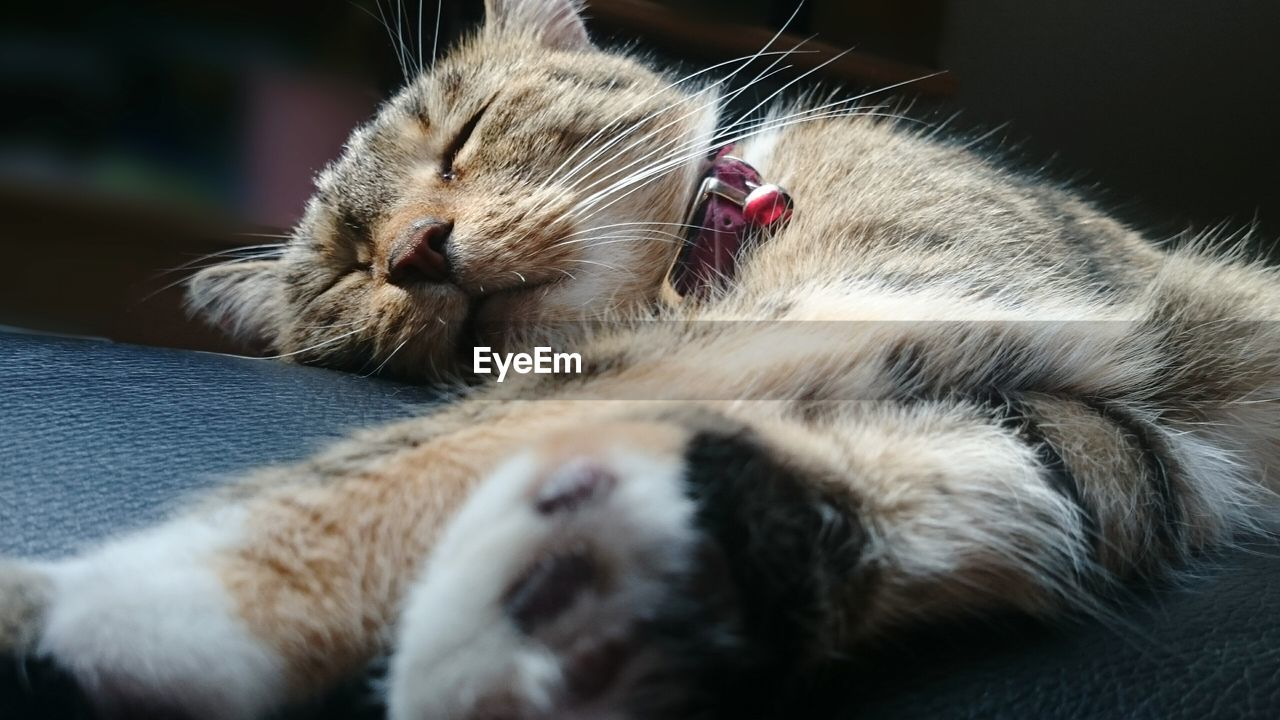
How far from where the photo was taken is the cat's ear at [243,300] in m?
0.93

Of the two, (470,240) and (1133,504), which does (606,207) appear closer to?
(470,240)

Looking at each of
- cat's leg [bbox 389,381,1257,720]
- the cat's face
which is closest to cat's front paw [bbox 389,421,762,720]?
cat's leg [bbox 389,381,1257,720]

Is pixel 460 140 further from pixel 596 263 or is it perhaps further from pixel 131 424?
pixel 131 424

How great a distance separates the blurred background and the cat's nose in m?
0.17

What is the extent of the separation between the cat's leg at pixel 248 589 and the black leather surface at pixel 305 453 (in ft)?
0.07

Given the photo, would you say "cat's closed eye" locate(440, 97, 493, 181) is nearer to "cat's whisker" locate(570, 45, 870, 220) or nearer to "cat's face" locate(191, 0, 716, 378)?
"cat's face" locate(191, 0, 716, 378)

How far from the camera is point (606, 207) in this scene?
671mm

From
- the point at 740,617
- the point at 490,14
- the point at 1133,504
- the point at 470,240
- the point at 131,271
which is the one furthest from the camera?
the point at 490,14

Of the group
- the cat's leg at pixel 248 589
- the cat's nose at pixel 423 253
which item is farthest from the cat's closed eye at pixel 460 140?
the cat's leg at pixel 248 589

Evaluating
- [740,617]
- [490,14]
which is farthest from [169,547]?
[490,14]

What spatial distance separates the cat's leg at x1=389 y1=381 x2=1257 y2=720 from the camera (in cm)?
27

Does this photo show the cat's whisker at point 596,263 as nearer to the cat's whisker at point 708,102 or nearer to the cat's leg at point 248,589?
the cat's whisker at point 708,102

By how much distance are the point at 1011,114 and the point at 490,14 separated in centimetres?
59

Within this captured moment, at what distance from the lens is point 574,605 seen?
0.27 m
